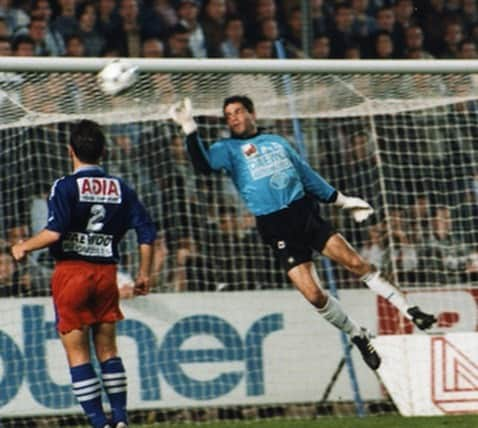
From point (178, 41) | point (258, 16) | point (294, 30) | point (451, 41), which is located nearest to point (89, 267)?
point (178, 41)

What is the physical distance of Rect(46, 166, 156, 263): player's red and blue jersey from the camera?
765 cm

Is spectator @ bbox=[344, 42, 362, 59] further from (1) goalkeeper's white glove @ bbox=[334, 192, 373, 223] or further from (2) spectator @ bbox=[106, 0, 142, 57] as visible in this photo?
(1) goalkeeper's white glove @ bbox=[334, 192, 373, 223]

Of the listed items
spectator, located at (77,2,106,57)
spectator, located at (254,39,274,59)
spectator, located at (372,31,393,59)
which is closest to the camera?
spectator, located at (77,2,106,57)

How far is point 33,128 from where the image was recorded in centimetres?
1037

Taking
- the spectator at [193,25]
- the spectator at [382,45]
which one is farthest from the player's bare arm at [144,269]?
the spectator at [382,45]

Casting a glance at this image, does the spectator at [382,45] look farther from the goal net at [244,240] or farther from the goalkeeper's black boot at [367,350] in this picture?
the goalkeeper's black boot at [367,350]

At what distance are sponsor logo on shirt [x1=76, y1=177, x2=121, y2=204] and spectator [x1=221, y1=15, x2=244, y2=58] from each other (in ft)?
14.8

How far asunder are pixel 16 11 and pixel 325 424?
447 cm

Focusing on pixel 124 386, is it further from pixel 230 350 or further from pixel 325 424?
pixel 230 350

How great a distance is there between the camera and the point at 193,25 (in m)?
12.1

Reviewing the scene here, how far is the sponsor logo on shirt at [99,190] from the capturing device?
25.2ft

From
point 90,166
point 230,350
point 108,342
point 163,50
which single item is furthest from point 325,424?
point 163,50

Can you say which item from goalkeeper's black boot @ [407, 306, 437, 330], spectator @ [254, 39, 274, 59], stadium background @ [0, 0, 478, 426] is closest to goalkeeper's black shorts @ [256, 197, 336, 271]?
goalkeeper's black boot @ [407, 306, 437, 330]

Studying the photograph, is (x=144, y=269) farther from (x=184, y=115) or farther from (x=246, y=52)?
(x=246, y=52)
